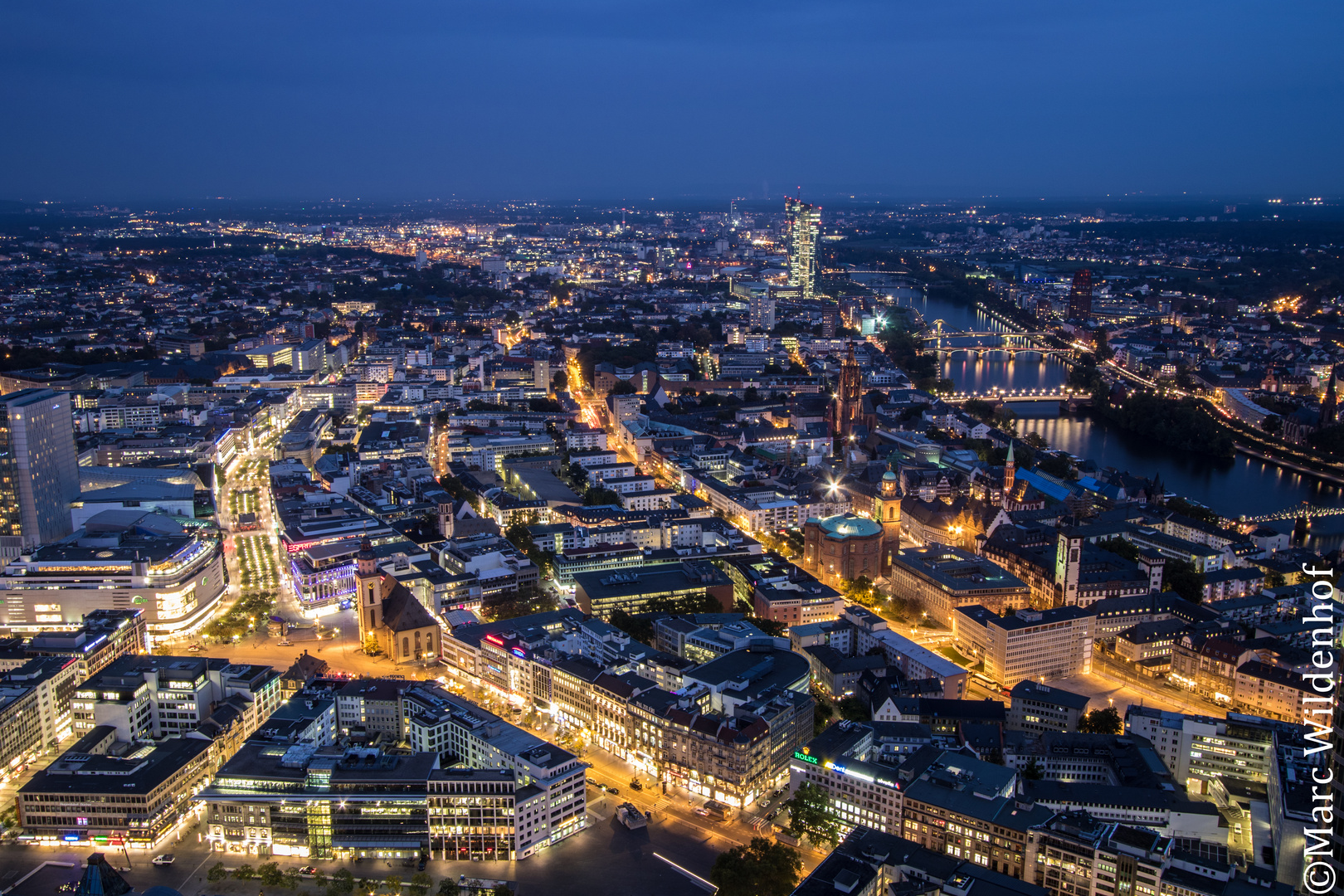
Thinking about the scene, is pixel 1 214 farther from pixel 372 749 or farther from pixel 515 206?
pixel 372 749

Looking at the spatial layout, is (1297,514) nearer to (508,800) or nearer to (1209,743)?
(1209,743)

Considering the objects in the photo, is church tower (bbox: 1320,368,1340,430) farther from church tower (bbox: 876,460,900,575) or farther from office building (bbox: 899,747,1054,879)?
office building (bbox: 899,747,1054,879)

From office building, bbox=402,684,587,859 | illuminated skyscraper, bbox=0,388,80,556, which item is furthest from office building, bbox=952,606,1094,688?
illuminated skyscraper, bbox=0,388,80,556

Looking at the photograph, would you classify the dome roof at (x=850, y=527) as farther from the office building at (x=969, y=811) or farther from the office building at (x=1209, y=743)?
the office building at (x=969, y=811)

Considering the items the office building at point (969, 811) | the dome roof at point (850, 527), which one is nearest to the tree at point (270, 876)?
the office building at point (969, 811)

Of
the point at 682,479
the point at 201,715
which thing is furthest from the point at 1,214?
the point at 201,715
